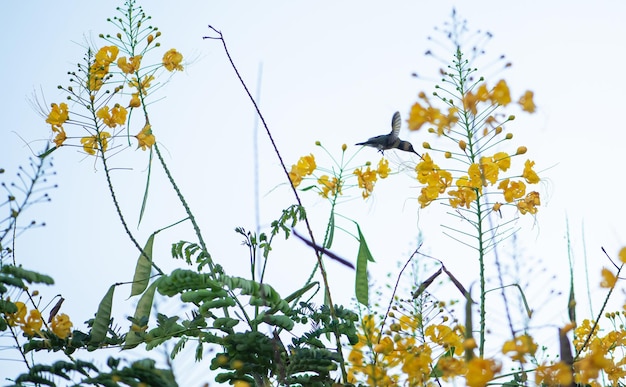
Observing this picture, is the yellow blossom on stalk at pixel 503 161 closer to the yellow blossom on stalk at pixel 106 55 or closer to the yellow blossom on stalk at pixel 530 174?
the yellow blossom on stalk at pixel 530 174

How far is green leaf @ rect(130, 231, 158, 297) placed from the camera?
266 cm

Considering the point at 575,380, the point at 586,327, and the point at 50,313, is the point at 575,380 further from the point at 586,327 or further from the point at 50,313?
the point at 586,327

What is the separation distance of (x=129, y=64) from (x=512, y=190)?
5.29 feet

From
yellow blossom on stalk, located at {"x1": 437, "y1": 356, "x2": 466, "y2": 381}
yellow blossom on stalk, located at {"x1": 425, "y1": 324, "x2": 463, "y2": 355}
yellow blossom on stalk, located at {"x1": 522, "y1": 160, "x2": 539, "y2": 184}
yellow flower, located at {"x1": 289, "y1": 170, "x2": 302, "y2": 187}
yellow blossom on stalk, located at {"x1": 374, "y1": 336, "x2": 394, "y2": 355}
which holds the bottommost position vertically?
yellow blossom on stalk, located at {"x1": 437, "y1": 356, "x2": 466, "y2": 381}

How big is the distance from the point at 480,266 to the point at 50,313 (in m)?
1.23

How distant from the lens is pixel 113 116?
305 cm

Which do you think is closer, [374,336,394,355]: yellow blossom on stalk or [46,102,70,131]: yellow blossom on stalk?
[374,336,394,355]: yellow blossom on stalk

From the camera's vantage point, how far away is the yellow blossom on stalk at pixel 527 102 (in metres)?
2.34

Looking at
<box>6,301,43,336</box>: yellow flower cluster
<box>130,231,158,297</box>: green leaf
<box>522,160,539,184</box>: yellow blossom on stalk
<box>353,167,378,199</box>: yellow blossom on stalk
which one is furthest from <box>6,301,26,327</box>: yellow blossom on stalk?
<box>522,160,539,184</box>: yellow blossom on stalk

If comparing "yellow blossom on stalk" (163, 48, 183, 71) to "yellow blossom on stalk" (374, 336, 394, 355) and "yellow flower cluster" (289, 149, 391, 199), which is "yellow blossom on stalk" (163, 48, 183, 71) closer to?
"yellow flower cluster" (289, 149, 391, 199)

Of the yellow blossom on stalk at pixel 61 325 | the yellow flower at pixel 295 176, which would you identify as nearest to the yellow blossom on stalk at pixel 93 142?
the yellow flower at pixel 295 176

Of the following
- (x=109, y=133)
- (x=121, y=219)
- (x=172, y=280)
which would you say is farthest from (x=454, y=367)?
(x=109, y=133)

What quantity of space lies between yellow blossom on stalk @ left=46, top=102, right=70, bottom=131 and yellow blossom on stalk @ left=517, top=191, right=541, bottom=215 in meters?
1.69

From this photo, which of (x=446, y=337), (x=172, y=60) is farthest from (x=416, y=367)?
(x=172, y=60)
